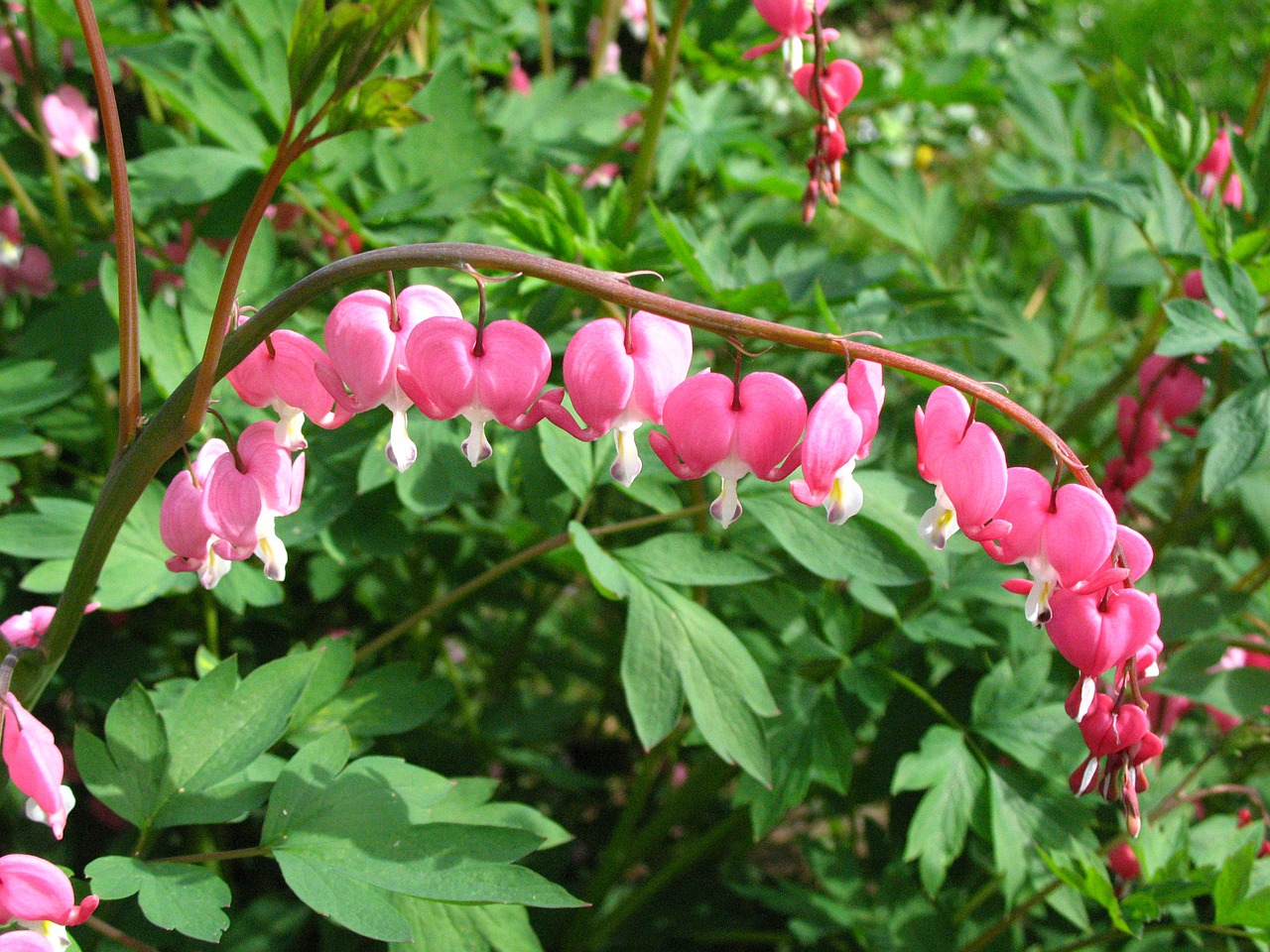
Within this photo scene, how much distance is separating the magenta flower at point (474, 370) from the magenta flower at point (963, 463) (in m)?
0.33

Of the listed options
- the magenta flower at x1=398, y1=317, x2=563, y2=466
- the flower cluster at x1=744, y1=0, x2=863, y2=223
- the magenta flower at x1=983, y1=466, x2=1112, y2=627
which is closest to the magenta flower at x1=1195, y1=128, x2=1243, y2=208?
the flower cluster at x1=744, y1=0, x2=863, y2=223

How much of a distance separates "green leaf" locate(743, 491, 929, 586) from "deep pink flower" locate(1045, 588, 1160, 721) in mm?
381

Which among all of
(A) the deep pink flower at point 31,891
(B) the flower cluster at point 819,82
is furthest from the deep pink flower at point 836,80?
(A) the deep pink flower at point 31,891

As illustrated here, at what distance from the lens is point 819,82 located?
1.21 metres

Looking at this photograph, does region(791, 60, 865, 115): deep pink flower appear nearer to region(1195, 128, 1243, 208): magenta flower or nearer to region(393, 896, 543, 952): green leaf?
region(1195, 128, 1243, 208): magenta flower

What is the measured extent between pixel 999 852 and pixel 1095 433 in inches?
41.0

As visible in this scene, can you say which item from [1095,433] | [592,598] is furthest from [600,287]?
[592,598]

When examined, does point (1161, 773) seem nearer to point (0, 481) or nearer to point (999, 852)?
point (999, 852)

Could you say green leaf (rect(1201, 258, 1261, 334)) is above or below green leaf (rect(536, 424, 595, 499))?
above

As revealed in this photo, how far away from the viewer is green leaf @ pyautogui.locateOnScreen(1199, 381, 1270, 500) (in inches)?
54.6

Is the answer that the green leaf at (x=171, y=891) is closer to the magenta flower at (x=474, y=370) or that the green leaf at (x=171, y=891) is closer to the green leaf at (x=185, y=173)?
the magenta flower at (x=474, y=370)

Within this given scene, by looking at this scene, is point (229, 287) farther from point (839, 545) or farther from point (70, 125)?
point (70, 125)

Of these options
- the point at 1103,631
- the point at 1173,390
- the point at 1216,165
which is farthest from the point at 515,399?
the point at 1216,165

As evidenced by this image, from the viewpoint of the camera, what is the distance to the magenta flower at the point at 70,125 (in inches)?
68.8
